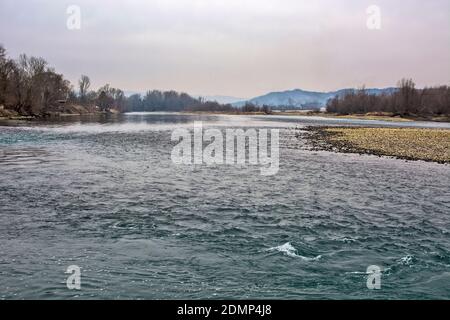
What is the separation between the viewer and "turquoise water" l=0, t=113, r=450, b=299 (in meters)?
9.88

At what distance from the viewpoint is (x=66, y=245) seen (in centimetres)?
1230

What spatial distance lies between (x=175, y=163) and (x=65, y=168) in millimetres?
8045

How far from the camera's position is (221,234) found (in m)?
13.8

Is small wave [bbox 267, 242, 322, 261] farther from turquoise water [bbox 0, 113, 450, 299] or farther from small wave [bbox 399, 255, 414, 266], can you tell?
small wave [bbox 399, 255, 414, 266]

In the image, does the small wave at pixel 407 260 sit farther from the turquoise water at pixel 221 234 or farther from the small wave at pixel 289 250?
the small wave at pixel 289 250

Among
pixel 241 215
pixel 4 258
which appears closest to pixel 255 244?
pixel 241 215

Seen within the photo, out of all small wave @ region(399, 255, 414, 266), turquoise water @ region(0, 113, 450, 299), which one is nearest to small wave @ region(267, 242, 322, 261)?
turquoise water @ region(0, 113, 450, 299)

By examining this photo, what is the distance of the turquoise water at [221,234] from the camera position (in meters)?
9.88

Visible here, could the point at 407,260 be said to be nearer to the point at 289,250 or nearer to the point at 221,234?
the point at 289,250

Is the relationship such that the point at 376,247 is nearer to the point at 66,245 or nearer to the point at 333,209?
the point at 333,209

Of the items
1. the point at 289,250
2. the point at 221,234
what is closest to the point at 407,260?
the point at 289,250

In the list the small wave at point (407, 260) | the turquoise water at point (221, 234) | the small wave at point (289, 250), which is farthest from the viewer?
the small wave at point (289, 250)

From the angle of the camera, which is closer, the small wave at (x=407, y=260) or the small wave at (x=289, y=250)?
the small wave at (x=407, y=260)

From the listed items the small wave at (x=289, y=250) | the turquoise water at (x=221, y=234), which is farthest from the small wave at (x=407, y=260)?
the small wave at (x=289, y=250)
